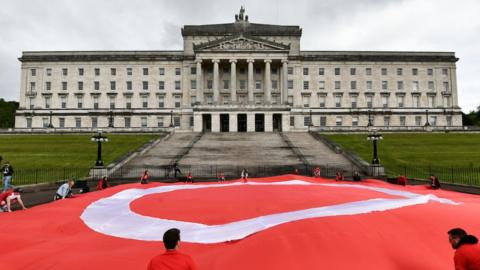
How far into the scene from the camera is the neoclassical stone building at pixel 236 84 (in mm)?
73125

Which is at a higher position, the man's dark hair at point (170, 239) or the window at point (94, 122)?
the window at point (94, 122)

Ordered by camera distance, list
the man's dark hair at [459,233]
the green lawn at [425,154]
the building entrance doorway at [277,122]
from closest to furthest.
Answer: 1. the man's dark hair at [459,233]
2. the green lawn at [425,154]
3. the building entrance doorway at [277,122]

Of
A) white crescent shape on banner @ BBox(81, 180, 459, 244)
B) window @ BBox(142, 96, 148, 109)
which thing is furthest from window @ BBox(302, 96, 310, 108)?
white crescent shape on banner @ BBox(81, 180, 459, 244)

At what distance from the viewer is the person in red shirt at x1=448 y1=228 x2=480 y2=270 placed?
14.8 feet

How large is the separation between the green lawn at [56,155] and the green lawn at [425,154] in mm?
31273

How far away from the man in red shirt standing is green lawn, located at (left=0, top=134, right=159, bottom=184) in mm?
25644

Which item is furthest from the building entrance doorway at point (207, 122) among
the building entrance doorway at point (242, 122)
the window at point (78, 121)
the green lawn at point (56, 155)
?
the window at point (78, 121)

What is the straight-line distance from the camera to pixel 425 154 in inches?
1449

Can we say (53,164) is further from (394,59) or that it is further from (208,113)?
(394,59)

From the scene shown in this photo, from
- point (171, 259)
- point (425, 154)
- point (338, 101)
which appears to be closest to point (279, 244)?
point (171, 259)

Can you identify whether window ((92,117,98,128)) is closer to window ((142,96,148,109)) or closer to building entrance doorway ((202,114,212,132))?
window ((142,96,148,109))

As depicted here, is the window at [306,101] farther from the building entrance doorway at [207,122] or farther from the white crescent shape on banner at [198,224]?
the white crescent shape on banner at [198,224]

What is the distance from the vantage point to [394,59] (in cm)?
7850

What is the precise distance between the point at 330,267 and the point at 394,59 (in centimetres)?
8604
